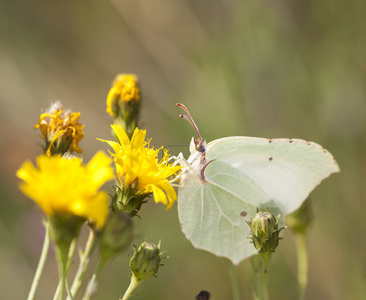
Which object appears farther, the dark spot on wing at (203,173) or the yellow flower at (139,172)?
the dark spot on wing at (203,173)

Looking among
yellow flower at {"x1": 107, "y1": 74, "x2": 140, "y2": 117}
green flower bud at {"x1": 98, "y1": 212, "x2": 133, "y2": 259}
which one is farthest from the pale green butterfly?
→ green flower bud at {"x1": 98, "y1": 212, "x2": 133, "y2": 259}

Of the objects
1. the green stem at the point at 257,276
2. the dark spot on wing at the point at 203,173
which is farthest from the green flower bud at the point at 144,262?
the dark spot on wing at the point at 203,173

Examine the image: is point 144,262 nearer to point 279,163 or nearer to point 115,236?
point 115,236

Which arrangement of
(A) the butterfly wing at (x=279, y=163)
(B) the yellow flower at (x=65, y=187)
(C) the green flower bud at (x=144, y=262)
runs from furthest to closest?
(A) the butterfly wing at (x=279, y=163)
(C) the green flower bud at (x=144, y=262)
(B) the yellow flower at (x=65, y=187)

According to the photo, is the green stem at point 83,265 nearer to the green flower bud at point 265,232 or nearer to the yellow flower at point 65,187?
the yellow flower at point 65,187

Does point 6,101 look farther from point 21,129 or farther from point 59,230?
point 59,230

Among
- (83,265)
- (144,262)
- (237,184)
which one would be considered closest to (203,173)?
(237,184)

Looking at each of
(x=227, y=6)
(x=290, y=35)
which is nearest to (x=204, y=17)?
(x=227, y=6)
